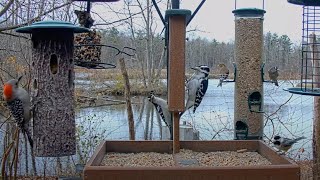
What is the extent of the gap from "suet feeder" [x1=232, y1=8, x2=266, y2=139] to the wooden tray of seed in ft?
3.32

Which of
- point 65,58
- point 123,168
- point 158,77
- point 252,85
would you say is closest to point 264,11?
point 252,85

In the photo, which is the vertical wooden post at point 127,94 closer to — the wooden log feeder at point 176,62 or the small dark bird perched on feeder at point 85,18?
the small dark bird perched on feeder at point 85,18

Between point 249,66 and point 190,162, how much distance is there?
5.39 feet

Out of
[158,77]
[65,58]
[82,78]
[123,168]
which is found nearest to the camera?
[123,168]

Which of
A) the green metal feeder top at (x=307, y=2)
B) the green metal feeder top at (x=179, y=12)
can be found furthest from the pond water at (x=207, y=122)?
the green metal feeder top at (x=179, y=12)

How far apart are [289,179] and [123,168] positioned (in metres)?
0.67

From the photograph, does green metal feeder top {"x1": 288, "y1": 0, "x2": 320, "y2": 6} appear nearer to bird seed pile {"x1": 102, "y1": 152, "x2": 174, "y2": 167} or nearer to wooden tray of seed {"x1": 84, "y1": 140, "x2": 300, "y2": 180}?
wooden tray of seed {"x1": 84, "y1": 140, "x2": 300, "y2": 180}

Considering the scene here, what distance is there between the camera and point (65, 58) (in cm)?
295

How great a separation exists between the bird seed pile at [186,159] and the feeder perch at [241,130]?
3.26 ft

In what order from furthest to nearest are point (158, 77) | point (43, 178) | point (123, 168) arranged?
1. point (158, 77)
2. point (43, 178)
3. point (123, 168)

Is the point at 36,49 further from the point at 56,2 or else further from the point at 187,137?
the point at 56,2

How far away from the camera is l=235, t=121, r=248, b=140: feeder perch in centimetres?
352

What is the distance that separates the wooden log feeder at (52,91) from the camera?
2.93 metres

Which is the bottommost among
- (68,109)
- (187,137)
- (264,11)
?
(187,137)
